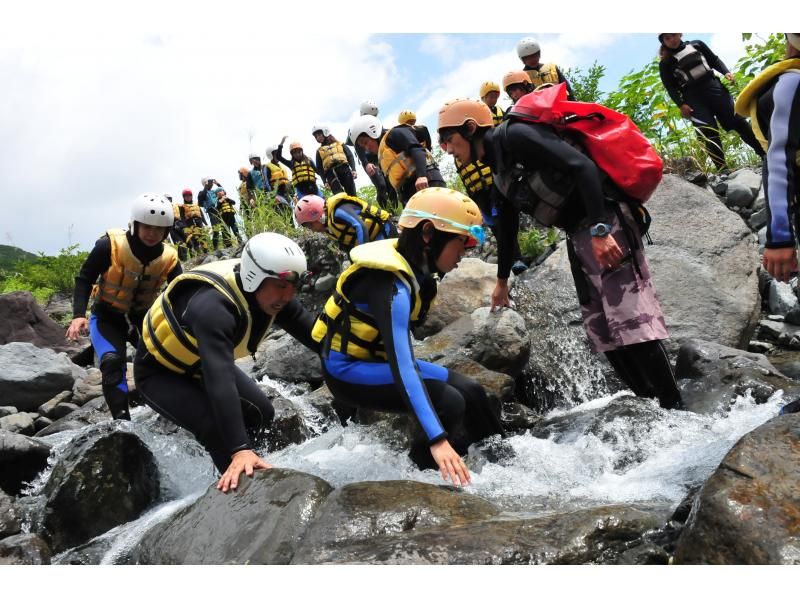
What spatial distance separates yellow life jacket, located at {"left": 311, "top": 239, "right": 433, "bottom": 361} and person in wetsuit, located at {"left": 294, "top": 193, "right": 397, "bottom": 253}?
10.8 ft

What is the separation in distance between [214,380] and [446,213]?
1.38m

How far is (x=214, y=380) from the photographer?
3154 mm

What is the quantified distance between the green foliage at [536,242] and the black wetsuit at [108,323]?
4.42 meters

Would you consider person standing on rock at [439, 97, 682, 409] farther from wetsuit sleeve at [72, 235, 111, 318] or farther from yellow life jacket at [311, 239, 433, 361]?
wetsuit sleeve at [72, 235, 111, 318]

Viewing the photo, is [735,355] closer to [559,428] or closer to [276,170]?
[559,428]

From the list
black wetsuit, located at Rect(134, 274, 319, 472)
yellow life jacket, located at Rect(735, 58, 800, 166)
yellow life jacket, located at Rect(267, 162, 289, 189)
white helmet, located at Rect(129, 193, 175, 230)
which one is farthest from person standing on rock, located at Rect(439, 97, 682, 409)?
yellow life jacket, located at Rect(267, 162, 289, 189)

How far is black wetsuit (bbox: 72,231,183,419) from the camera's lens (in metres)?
5.36

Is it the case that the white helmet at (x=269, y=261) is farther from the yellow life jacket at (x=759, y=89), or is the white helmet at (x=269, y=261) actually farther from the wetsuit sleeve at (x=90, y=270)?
the wetsuit sleeve at (x=90, y=270)

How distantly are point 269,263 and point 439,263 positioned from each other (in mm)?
868

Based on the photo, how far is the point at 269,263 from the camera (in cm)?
345

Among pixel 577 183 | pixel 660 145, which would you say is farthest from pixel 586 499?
pixel 660 145

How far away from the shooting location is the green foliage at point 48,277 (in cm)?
2066

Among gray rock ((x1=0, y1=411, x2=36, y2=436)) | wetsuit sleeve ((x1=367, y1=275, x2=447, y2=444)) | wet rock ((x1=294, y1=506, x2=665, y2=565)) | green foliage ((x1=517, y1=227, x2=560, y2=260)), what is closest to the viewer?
wet rock ((x1=294, y1=506, x2=665, y2=565))

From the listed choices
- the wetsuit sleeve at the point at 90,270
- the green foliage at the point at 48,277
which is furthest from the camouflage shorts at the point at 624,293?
the green foliage at the point at 48,277
